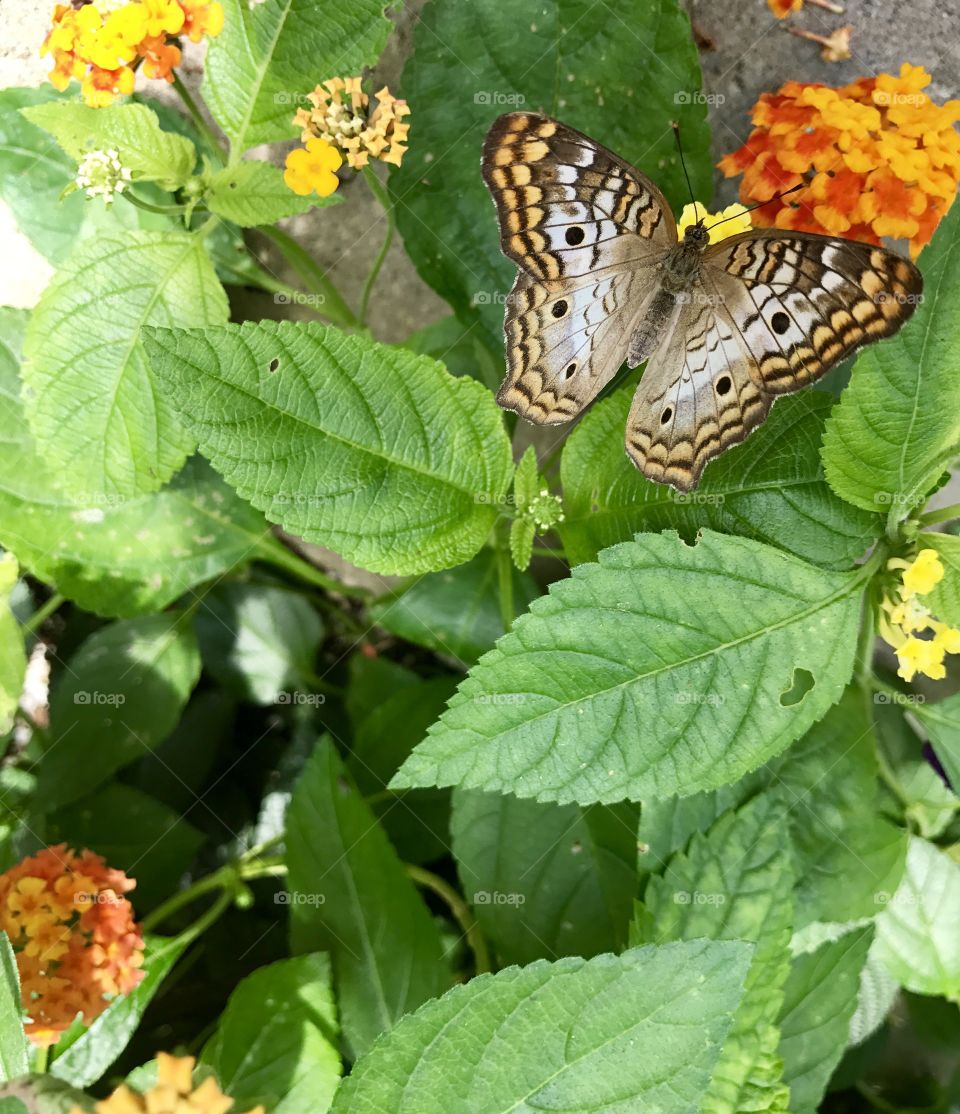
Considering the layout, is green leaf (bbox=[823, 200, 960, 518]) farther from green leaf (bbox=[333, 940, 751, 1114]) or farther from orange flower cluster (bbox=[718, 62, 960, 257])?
green leaf (bbox=[333, 940, 751, 1114])

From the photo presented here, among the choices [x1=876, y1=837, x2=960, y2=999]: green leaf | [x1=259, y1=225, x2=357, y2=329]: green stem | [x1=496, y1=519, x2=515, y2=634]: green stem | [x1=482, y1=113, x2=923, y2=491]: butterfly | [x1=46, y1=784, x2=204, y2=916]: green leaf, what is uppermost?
[x1=482, y1=113, x2=923, y2=491]: butterfly

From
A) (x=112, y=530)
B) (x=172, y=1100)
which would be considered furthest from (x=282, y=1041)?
(x=112, y=530)

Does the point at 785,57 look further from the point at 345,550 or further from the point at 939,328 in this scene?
the point at 345,550

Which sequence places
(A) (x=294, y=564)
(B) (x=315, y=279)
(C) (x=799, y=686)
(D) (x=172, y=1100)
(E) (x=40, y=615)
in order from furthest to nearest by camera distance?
(A) (x=294, y=564), (E) (x=40, y=615), (B) (x=315, y=279), (C) (x=799, y=686), (D) (x=172, y=1100)

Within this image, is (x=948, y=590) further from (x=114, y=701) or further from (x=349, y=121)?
(x=114, y=701)

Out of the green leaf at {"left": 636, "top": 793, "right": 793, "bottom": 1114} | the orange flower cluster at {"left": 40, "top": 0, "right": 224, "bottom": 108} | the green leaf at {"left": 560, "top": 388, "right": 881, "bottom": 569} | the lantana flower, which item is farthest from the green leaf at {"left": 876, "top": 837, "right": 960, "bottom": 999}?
the orange flower cluster at {"left": 40, "top": 0, "right": 224, "bottom": 108}

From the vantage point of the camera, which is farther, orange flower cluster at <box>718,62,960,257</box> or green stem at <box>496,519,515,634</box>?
green stem at <box>496,519,515,634</box>
